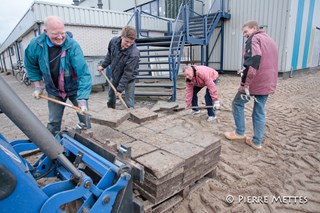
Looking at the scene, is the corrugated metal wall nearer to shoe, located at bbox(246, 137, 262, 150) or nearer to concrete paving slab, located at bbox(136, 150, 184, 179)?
shoe, located at bbox(246, 137, 262, 150)

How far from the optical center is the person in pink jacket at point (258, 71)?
3004mm

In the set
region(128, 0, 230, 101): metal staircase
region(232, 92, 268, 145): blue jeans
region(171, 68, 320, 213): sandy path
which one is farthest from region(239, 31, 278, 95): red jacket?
region(128, 0, 230, 101): metal staircase

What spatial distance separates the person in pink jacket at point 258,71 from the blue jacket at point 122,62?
1.75 metres

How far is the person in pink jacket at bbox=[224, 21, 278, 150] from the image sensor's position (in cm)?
300

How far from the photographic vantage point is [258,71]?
10.3 ft

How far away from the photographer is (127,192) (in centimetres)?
177

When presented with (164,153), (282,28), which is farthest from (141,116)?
(282,28)

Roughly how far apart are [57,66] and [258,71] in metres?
2.61

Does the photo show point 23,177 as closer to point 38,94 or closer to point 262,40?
point 38,94

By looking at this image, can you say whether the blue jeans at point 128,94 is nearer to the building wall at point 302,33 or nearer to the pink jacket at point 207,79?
the pink jacket at point 207,79

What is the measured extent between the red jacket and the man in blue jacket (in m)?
2.09

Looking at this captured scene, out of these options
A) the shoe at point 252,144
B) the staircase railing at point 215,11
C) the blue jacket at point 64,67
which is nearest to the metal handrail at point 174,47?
the staircase railing at point 215,11

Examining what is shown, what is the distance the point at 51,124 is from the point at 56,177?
98 centimetres

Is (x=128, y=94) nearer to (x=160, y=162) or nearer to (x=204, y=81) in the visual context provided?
(x=204, y=81)
